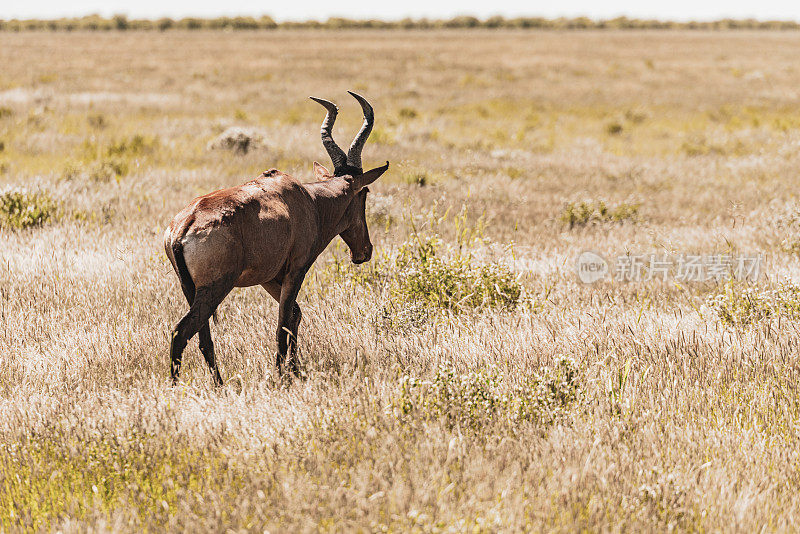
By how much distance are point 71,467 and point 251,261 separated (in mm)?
1475

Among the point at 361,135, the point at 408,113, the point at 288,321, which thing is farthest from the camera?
the point at 408,113

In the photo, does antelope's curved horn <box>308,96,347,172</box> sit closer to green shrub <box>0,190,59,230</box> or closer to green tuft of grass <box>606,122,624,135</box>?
green shrub <box>0,190,59,230</box>

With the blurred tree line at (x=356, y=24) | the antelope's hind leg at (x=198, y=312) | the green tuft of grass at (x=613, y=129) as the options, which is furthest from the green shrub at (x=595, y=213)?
the blurred tree line at (x=356, y=24)

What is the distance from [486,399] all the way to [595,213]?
6655 millimetres

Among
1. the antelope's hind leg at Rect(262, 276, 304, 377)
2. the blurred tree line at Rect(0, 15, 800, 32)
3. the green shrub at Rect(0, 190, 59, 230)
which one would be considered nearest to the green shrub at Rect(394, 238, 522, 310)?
the antelope's hind leg at Rect(262, 276, 304, 377)

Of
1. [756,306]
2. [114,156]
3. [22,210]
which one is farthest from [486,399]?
[114,156]

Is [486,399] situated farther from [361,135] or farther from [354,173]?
[361,135]

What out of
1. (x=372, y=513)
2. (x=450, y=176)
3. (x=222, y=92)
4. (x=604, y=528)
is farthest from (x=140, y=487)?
(x=222, y=92)

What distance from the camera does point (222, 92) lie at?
25812 mm

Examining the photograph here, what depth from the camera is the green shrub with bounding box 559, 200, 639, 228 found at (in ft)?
32.2

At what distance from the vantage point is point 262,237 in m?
4.02

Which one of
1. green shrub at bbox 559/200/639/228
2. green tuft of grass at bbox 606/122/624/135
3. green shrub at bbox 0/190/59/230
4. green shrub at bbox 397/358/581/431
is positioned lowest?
green shrub at bbox 559/200/639/228

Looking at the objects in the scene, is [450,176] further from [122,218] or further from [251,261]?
[251,261]

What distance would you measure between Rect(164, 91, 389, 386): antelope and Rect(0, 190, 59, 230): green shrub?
4.90 meters
